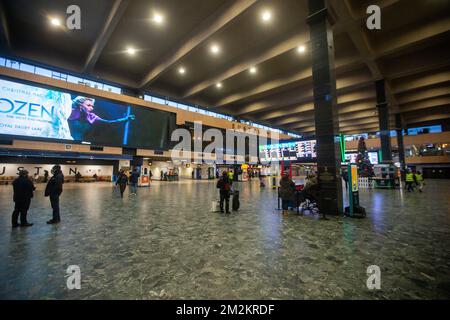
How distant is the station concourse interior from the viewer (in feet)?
8.42

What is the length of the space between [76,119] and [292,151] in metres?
17.7

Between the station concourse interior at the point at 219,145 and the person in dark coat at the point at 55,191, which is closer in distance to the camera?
the station concourse interior at the point at 219,145

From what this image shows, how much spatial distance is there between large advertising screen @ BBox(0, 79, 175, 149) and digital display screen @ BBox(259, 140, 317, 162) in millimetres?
10728

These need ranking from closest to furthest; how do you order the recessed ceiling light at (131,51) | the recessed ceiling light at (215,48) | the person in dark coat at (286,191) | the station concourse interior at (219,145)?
the station concourse interior at (219,145), the person in dark coat at (286,191), the recessed ceiling light at (215,48), the recessed ceiling light at (131,51)

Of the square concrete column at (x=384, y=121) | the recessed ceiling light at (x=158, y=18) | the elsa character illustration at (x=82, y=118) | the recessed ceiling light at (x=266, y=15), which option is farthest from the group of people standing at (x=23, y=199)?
the square concrete column at (x=384, y=121)

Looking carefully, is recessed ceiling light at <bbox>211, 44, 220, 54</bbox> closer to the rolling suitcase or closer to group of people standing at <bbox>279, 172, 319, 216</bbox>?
group of people standing at <bbox>279, 172, 319, 216</bbox>

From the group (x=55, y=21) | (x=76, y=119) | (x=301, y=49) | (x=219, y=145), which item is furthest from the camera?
(x=219, y=145)

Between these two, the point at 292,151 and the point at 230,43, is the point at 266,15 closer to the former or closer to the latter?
the point at 230,43

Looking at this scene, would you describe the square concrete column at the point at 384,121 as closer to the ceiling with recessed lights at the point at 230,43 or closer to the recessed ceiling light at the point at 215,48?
the ceiling with recessed lights at the point at 230,43

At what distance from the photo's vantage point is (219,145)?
25.9m

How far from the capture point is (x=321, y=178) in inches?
257

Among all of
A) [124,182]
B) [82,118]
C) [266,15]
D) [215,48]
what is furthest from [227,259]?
[82,118]

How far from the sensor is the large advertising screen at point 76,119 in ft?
39.6
